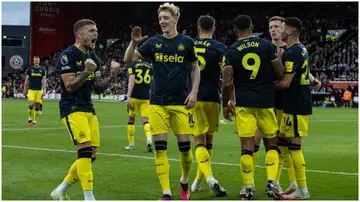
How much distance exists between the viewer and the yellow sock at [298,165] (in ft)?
27.6

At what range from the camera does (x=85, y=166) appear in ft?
25.0

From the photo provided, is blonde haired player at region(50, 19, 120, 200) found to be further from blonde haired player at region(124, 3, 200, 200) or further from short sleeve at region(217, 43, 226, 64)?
short sleeve at region(217, 43, 226, 64)

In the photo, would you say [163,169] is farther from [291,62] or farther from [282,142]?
[291,62]

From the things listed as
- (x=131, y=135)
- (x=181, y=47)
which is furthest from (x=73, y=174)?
(x=131, y=135)

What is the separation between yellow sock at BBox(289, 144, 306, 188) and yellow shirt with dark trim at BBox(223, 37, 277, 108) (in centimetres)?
77

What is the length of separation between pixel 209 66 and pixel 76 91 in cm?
208

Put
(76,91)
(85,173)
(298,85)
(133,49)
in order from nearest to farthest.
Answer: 1. (85,173)
2. (76,91)
3. (133,49)
4. (298,85)

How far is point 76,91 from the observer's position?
25.5ft

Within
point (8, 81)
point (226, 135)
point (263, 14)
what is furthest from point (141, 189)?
point (8, 81)

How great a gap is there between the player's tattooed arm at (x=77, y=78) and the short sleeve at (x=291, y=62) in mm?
2438

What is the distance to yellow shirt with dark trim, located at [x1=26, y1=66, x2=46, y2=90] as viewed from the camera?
23.1m

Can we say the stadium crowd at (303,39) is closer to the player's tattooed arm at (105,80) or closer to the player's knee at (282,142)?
the player's knee at (282,142)

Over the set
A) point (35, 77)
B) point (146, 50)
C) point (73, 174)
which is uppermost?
point (146, 50)

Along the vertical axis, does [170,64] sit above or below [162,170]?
above
